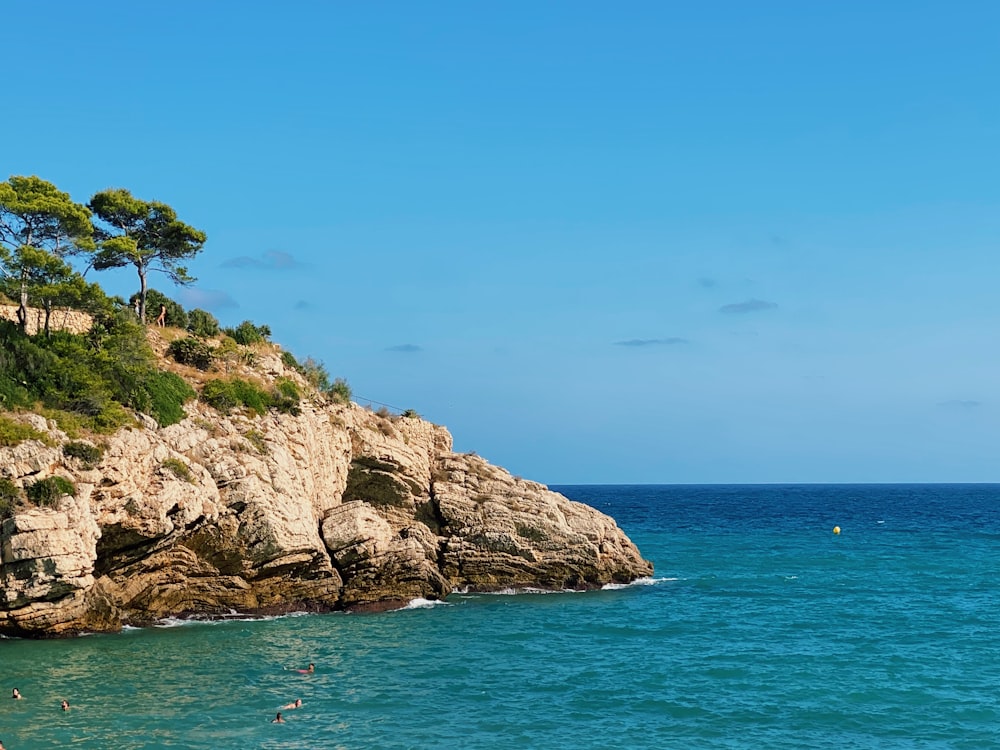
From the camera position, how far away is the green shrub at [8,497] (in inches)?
1357

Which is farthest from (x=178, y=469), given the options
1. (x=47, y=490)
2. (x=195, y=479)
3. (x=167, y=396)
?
(x=47, y=490)

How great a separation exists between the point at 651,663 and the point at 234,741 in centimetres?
1688

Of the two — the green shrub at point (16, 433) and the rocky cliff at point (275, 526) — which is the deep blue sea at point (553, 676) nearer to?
the rocky cliff at point (275, 526)

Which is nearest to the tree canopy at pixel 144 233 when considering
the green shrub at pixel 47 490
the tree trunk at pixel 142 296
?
the tree trunk at pixel 142 296

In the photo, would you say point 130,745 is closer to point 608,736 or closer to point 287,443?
point 608,736

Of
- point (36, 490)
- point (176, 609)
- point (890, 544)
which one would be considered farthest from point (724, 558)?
point (36, 490)

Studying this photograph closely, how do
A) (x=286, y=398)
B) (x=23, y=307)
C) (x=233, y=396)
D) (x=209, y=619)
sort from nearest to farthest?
(x=209, y=619) < (x=23, y=307) < (x=233, y=396) < (x=286, y=398)

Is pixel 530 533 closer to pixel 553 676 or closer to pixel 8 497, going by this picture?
pixel 553 676

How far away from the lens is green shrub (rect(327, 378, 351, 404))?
55.3 m

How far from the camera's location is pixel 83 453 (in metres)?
37.3

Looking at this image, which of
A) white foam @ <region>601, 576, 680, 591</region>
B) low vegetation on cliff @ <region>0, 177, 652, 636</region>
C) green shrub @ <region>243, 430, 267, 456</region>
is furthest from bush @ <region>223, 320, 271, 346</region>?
white foam @ <region>601, 576, 680, 591</region>

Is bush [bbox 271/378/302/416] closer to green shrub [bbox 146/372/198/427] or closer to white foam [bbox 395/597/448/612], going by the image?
green shrub [bbox 146/372/198/427]

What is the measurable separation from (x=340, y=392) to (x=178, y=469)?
1677cm

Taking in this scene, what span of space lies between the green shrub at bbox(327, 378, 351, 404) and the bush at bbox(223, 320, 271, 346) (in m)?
5.49
